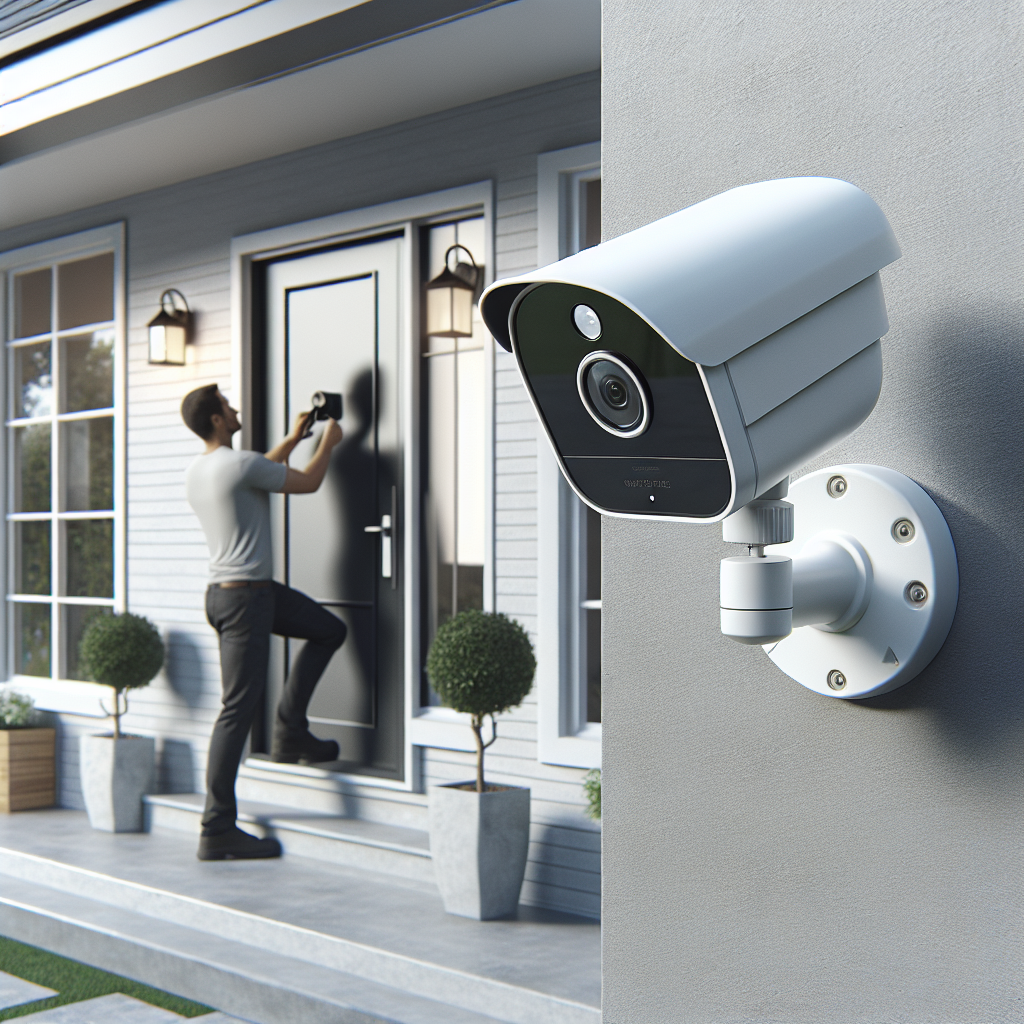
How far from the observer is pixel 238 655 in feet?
14.1

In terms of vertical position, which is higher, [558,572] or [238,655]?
[558,572]

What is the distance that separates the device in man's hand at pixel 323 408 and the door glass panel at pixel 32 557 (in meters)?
2.26

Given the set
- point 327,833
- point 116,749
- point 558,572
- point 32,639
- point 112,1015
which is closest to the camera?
point 112,1015

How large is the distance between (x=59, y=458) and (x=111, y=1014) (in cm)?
346

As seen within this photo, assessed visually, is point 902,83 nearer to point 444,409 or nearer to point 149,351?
point 444,409

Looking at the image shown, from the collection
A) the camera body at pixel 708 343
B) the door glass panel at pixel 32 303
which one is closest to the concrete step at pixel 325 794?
the door glass panel at pixel 32 303

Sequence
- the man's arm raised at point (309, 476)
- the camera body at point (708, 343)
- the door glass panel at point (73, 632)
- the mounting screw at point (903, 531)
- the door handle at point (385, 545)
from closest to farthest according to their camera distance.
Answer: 1. the camera body at point (708, 343)
2. the mounting screw at point (903, 531)
3. the man's arm raised at point (309, 476)
4. the door handle at point (385, 545)
5. the door glass panel at point (73, 632)

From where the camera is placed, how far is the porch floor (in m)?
3.04

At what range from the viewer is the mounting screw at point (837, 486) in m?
0.72

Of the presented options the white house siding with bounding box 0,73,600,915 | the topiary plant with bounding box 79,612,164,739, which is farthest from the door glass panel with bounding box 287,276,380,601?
the topiary plant with bounding box 79,612,164,739

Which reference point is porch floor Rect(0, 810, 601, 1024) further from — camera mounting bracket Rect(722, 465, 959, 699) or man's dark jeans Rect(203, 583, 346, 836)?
camera mounting bracket Rect(722, 465, 959, 699)

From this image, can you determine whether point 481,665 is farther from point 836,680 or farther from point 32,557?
point 32,557

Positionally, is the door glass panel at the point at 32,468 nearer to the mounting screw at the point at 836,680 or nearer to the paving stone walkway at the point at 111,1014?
the paving stone walkway at the point at 111,1014

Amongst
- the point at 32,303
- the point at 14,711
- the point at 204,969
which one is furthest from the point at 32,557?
the point at 204,969
